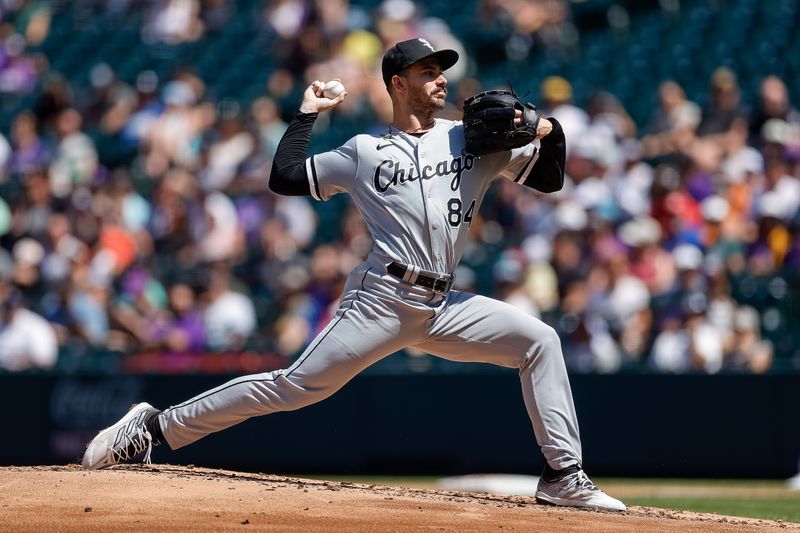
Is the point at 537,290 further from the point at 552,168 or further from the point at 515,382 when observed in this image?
the point at 552,168

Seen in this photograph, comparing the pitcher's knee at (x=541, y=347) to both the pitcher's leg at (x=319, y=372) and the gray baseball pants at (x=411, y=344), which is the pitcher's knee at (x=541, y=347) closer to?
the gray baseball pants at (x=411, y=344)

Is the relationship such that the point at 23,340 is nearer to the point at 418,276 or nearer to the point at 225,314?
the point at 225,314

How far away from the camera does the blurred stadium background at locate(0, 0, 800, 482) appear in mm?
10594

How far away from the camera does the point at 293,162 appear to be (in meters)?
6.02

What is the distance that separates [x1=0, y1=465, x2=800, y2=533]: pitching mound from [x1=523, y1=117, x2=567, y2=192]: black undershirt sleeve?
4.65 ft

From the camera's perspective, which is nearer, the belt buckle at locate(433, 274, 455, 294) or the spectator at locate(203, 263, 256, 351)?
the belt buckle at locate(433, 274, 455, 294)

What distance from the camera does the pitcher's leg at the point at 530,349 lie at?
5980 mm

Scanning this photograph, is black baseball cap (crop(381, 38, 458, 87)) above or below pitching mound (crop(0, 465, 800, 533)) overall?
above

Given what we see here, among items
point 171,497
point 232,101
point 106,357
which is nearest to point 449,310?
point 171,497

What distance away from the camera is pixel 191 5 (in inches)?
607

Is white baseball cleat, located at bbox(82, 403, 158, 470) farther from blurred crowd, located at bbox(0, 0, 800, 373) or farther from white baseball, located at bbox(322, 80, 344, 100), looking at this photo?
blurred crowd, located at bbox(0, 0, 800, 373)

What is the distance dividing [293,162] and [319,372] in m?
0.91

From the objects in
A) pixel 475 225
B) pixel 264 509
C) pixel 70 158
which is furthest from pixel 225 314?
pixel 264 509

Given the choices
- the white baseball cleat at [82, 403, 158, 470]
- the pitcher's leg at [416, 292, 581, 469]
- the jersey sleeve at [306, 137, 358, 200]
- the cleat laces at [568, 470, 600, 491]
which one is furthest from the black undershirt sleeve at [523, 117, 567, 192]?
the white baseball cleat at [82, 403, 158, 470]
